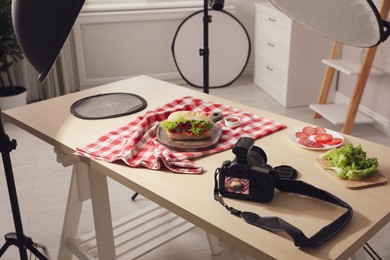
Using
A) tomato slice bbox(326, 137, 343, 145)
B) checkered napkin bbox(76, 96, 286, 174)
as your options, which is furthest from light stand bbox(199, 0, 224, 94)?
tomato slice bbox(326, 137, 343, 145)

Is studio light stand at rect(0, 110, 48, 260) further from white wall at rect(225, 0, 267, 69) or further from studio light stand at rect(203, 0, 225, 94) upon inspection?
white wall at rect(225, 0, 267, 69)

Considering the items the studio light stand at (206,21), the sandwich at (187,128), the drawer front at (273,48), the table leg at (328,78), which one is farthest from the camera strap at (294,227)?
the drawer front at (273,48)

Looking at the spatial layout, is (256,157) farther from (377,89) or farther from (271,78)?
(271,78)

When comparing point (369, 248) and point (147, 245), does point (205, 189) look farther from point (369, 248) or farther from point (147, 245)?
point (369, 248)

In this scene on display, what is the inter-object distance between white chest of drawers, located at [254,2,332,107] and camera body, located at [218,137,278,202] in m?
2.64

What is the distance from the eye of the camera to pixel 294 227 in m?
0.96

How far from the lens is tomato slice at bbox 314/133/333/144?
4.68 ft

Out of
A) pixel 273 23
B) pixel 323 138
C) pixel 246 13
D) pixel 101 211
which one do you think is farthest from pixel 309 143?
pixel 246 13

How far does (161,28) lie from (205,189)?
11.2 ft

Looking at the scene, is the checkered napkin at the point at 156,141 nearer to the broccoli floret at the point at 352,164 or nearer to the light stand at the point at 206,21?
the broccoli floret at the point at 352,164

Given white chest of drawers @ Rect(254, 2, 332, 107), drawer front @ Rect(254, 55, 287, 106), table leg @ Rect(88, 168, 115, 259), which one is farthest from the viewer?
drawer front @ Rect(254, 55, 287, 106)

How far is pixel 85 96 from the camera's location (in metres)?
1.92

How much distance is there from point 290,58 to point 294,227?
290cm

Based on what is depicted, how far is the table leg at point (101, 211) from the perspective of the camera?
153 cm
